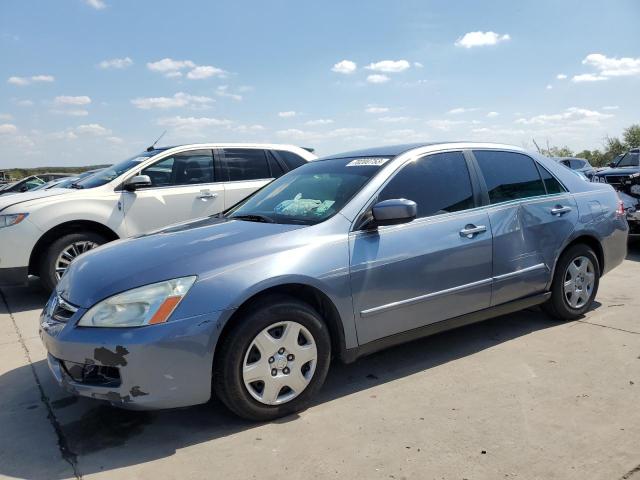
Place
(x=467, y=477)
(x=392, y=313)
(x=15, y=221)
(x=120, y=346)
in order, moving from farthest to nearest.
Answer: (x=15, y=221)
(x=392, y=313)
(x=120, y=346)
(x=467, y=477)

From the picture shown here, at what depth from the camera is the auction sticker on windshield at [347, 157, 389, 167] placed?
388 centimetres

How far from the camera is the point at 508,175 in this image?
443 cm

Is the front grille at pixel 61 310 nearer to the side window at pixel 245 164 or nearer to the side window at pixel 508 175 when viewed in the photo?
the side window at pixel 508 175

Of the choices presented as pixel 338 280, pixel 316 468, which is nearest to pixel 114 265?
pixel 338 280

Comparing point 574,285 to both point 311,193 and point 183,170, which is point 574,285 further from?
point 183,170

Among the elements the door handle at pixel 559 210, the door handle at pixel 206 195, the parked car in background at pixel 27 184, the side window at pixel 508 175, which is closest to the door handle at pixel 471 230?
the side window at pixel 508 175

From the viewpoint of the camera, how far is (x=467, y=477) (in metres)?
2.54

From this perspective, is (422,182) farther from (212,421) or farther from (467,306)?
(212,421)

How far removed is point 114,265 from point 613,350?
143 inches

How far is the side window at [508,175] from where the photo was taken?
429 cm

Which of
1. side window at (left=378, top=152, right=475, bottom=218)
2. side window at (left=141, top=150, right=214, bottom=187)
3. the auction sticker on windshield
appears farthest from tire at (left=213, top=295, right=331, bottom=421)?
side window at (left=141, top=150, right=214, bottom=187)

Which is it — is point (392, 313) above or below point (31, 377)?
above

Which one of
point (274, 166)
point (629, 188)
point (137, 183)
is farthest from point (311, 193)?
point (629, 188)

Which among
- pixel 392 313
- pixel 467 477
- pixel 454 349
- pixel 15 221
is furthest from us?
pixel 15 221
